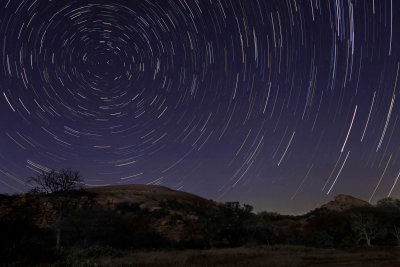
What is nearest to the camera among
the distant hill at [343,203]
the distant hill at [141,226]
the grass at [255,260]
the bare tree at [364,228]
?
the grass at [255,260]

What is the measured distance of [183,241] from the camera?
27703 millimetres

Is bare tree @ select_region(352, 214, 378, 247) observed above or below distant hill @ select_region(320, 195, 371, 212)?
below

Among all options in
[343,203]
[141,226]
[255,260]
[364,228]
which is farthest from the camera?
[343,203]

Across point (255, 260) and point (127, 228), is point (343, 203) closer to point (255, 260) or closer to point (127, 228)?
point (127, 228)

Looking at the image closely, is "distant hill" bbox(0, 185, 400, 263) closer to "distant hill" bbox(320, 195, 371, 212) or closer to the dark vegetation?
the dark vegetation

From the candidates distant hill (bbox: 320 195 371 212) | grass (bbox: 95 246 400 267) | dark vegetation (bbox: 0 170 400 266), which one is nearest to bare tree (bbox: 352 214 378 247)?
dark vegetation (bbox: 0 170 400 266)

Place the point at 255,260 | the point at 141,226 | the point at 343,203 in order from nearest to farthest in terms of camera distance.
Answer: the point at 255,260 → the point at 141,226 → the point at 343,203

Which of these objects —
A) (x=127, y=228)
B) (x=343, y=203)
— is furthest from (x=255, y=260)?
(x=343, y=203)

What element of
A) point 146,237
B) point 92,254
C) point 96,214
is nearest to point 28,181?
point 96,214

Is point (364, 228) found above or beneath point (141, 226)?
beneath

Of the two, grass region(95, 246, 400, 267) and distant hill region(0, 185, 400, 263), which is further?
distant hill region(0, 185, 400, 263)

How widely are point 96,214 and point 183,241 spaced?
10.6 metres

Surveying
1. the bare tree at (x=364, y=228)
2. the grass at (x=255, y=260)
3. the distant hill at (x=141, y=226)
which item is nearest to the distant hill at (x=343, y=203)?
the distant hill at (x=141, y=226)

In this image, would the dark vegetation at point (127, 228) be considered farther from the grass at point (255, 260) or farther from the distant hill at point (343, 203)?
the distant hill at point (343, 203)
